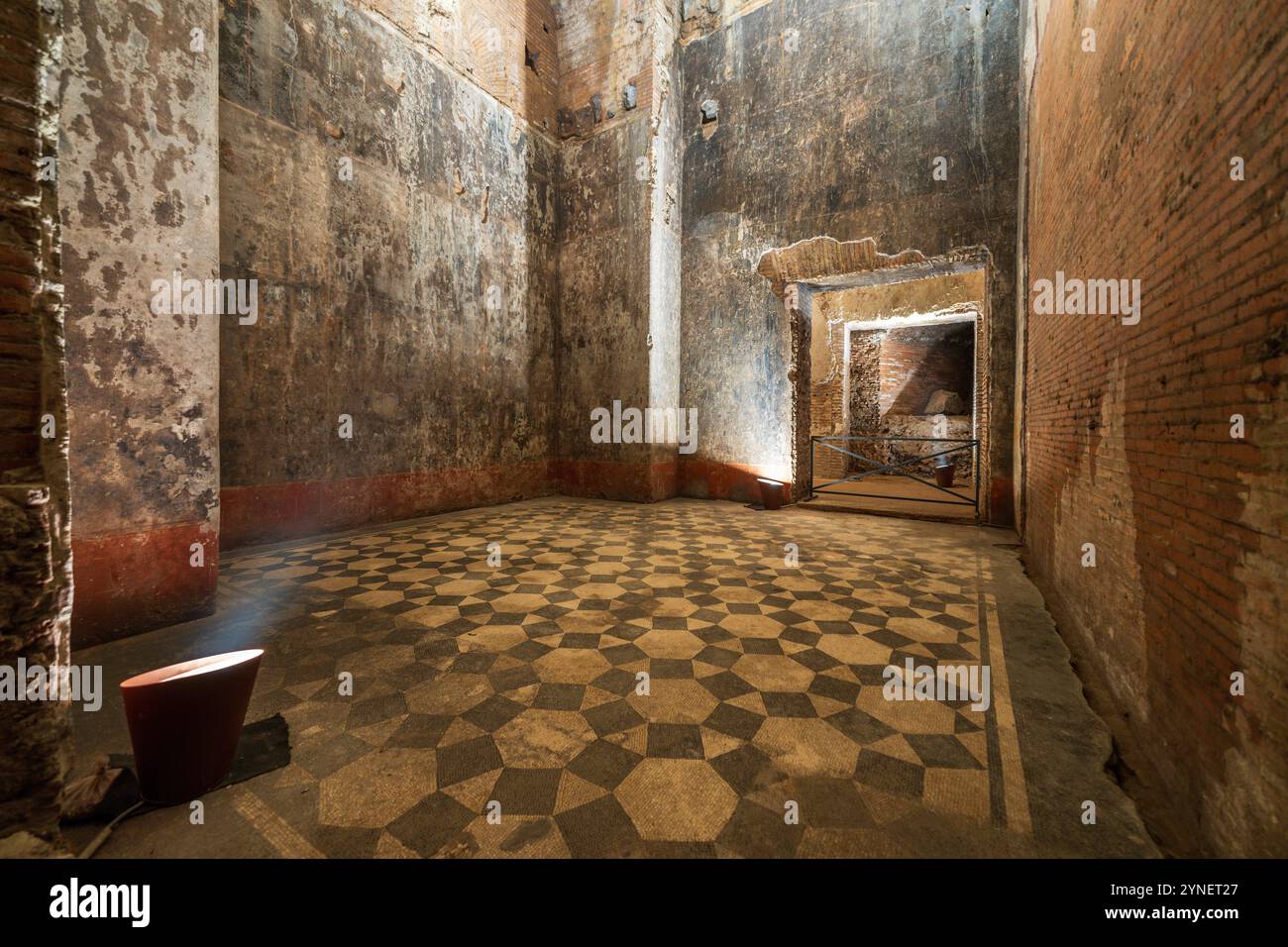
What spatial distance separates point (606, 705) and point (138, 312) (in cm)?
358

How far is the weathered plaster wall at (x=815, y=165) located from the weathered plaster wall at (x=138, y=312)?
623 cm

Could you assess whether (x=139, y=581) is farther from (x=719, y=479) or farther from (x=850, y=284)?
(x=850, y=284)

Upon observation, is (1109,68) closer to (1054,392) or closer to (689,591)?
(1054,392)

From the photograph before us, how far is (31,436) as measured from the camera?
1.51m

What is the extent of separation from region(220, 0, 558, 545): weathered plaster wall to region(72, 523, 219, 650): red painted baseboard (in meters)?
1.83

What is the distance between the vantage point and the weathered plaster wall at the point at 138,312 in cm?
288

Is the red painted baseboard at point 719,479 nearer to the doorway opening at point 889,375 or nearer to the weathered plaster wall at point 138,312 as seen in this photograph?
the doorway opening at point 889,375

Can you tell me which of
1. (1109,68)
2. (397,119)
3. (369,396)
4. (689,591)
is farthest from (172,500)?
(1109,68)

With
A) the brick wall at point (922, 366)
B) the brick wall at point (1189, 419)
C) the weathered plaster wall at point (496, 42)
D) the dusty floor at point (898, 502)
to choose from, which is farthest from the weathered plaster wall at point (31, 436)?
the brick wall at point (922, 366)

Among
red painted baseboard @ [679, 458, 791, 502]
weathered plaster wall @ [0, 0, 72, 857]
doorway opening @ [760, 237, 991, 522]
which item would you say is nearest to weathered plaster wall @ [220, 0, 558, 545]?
red painted baseboard @ [679, 458, 791, 502]

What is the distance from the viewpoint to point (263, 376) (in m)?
5.04

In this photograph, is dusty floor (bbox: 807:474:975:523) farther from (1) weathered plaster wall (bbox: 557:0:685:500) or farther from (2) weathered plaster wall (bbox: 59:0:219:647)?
(2) weathered plaster wall (bbox: 59:0:219:647)

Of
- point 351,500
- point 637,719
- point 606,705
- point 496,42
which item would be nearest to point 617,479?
point 351,500

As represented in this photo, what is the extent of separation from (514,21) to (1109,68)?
26.8 ft
